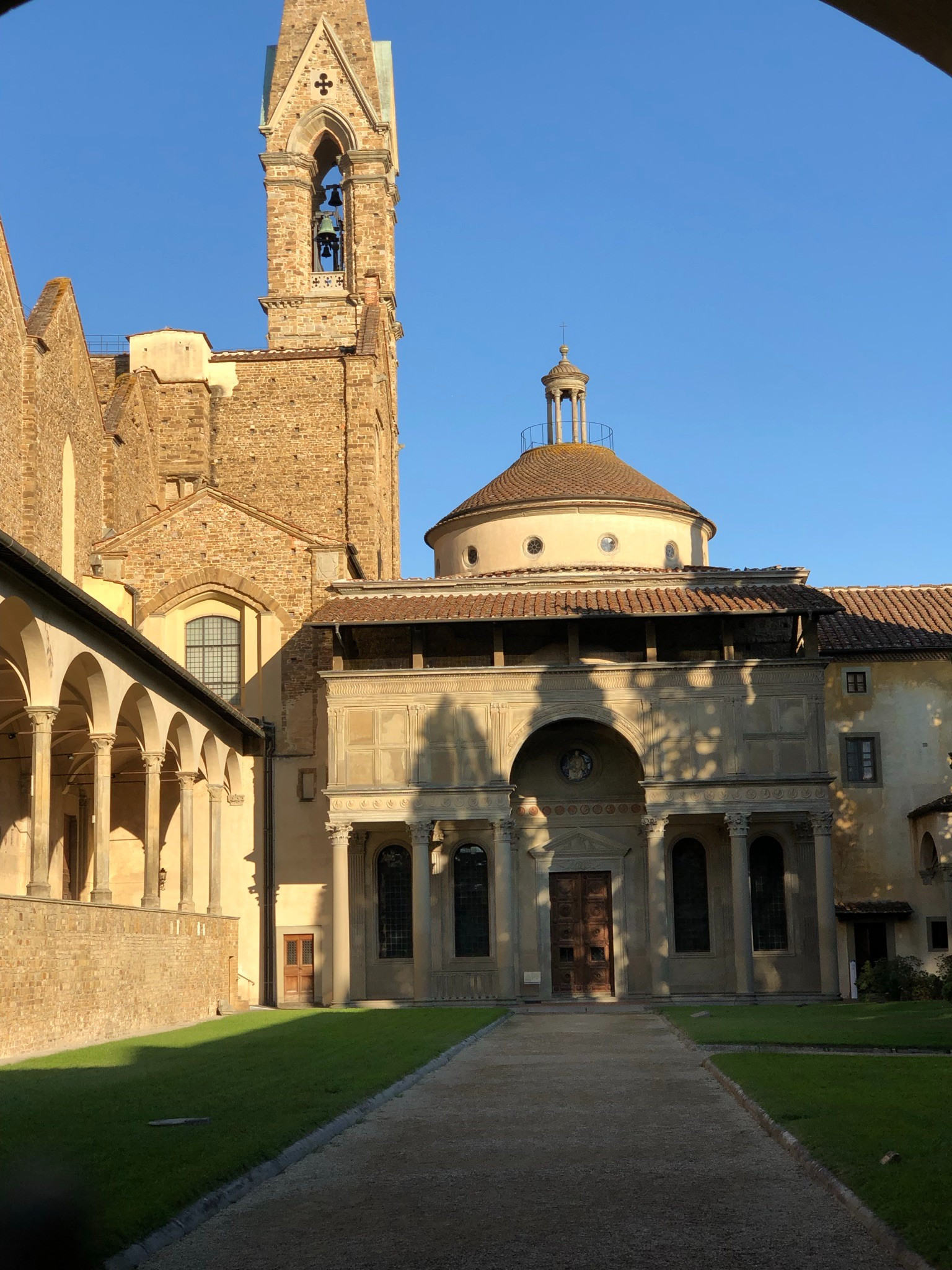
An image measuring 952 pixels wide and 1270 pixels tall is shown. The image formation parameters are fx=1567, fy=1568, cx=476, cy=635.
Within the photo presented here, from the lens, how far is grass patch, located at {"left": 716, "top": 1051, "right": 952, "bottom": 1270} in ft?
26.5

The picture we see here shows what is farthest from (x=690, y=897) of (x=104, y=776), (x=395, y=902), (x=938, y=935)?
(x=104, y=776)

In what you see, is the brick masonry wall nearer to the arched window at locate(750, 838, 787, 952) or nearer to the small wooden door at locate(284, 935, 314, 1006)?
the small wooden door at locate(284, 935, 314, 1006)

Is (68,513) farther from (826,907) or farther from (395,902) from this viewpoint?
(826,907)

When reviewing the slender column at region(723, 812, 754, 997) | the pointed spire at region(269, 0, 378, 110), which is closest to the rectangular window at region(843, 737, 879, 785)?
the slender column at region(723, 812, 754, 997)

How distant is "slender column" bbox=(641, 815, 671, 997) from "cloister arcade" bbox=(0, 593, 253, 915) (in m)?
9.43

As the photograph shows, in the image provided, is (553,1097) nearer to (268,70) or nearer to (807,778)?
(807,778)

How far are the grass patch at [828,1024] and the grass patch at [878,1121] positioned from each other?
2.02m

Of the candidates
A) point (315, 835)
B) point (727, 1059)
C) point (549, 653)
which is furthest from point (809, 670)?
point (727, 1059)

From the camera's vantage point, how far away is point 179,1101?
13.4 metres

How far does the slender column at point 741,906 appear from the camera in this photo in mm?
34219

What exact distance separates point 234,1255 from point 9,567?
13.7 m

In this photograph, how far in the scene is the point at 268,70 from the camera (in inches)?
1980

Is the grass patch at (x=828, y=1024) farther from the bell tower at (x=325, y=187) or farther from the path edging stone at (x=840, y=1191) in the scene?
the bell tower at (x=325, y=187)

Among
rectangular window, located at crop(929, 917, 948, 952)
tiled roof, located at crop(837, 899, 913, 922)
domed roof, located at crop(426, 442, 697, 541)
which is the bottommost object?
rectangular window, located at crop(929, 917, 948, 952)
